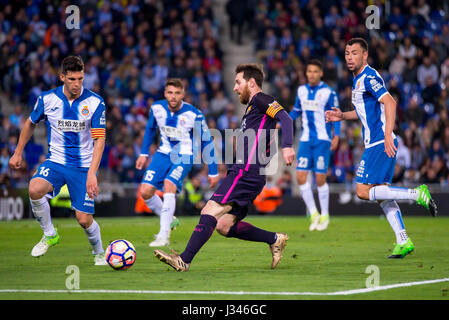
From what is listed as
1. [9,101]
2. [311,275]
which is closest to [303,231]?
[311,275]

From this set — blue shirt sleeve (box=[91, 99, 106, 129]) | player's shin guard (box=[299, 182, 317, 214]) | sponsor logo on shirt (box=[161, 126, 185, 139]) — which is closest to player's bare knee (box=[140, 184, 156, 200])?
sponsor logo on shirt (box=[161, 126, 185, 139])

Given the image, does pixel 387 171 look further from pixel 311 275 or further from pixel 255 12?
pixel 255 12

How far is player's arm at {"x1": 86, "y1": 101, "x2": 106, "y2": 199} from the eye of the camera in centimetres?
893

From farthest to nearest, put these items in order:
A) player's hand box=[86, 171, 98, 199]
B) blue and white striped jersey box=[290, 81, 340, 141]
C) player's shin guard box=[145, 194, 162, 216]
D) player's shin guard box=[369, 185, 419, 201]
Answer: blue and white striped jersey box=[290, 81, 340, 141] < player's shin guard box=[145, 194, 162, 216] < player's shin guard box=[369, 185, 419, 201] < player's hand box=[86, 171, 98, 199]

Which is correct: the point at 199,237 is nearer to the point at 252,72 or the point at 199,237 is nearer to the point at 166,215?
the point at 252,72

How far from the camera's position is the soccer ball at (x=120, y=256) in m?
8.66

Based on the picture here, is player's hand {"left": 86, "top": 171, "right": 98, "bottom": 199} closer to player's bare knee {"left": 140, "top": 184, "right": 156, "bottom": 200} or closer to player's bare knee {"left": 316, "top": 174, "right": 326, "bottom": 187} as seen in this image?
player's bare knee {"left": 140, "top": 184, "right": 156, "bottom": 200}

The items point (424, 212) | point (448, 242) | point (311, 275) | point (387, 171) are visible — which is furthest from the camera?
point (424, 212)

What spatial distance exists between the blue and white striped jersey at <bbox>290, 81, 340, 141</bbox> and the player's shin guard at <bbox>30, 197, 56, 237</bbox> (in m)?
6.67

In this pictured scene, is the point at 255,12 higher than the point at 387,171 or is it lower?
higher

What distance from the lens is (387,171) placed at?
10031mm

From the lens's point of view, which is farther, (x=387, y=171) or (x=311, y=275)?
(x=387, y=171)

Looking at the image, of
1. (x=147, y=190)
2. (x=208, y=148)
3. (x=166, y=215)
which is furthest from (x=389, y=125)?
(x=147, y=190)
